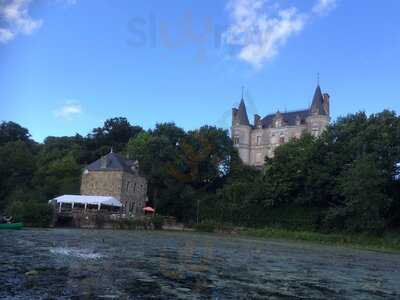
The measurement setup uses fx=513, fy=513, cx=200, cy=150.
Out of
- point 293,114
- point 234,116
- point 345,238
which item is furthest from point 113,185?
point 293,114

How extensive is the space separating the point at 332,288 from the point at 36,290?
6770 mm

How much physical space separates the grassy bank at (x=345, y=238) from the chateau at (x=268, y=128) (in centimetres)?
4265

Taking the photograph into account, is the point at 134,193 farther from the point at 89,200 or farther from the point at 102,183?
the point at 89,200

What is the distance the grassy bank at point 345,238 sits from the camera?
40778 mm

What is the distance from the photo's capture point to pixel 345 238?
144 ft

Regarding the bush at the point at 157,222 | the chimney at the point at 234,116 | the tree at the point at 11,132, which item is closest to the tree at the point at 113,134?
the tree at the point at 11,132

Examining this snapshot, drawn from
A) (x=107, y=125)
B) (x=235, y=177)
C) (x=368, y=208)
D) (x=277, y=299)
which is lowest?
(x=277, y=299)

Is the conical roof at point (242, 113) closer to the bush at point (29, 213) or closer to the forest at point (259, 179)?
the forest at point (259, 179)

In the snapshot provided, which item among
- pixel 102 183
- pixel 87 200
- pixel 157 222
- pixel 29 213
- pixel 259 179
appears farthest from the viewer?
pixel 259 179

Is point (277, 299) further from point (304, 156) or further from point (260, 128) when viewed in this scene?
point (260, 128)

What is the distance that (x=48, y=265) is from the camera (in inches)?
496

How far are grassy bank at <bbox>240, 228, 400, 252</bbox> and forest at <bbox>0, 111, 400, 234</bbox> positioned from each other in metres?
1.28

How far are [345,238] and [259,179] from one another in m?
17.7

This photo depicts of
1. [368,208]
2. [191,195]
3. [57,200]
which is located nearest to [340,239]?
[368,208]
